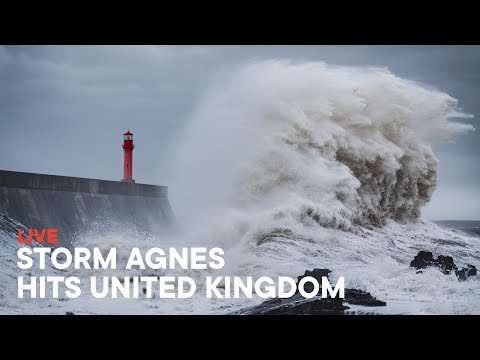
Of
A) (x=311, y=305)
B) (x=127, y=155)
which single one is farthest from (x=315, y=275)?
(x=127, y=155)

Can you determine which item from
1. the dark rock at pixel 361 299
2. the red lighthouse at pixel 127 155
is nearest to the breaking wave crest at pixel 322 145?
the red lighthouse at pixel 127 155

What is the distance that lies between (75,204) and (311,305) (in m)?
4.35

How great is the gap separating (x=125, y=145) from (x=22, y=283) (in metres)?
5.54

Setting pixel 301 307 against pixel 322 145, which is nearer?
pixel 301 307

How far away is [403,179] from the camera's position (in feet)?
49.6

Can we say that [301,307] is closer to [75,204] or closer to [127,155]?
[75,204]

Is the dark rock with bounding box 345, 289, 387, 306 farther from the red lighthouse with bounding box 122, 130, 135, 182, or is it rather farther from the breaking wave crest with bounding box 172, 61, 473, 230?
the red lighthouse with bounding box 122, 130, 135, 182

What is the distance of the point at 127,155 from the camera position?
14.2 meters

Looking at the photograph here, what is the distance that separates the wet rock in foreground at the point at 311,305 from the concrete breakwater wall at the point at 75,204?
132 inches

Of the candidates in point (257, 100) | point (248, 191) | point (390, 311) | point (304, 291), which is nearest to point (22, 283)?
point (304, 291)

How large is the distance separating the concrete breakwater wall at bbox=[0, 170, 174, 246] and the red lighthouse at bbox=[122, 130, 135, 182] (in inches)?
27.9

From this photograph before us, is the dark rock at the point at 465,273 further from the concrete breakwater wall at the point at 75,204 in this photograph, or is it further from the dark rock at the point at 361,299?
the concrete breakwater wall at the point at 75,204

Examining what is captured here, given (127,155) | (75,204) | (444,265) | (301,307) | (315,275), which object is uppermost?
(127,155)
